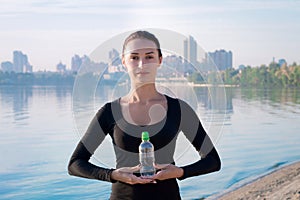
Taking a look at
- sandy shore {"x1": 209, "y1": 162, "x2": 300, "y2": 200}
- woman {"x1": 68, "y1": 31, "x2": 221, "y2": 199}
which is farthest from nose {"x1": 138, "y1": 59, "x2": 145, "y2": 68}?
sandy shore {"x1": 209, "y1": 162, "x2": 300, "y2": 200}

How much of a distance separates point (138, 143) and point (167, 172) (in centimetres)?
15

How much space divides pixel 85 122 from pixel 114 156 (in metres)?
0.22

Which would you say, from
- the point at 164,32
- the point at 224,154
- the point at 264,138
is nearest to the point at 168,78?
the point at 164,32

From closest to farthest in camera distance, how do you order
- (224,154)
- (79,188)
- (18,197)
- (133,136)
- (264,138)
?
(133,136), (18,197), (79,188), (224,154), (264,138)

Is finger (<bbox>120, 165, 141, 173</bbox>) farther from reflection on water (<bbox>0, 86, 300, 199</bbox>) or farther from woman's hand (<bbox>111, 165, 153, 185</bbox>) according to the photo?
reflection on water (<bbox>0, 86, 300, 199</bbox>)

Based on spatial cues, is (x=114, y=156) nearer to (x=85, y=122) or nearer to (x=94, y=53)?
(x=85, y=122)

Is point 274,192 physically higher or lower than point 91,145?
lower

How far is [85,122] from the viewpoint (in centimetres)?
230

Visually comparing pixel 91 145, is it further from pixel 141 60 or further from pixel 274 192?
pixel 274 192

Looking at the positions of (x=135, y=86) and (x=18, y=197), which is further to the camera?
(x=18, y=197)

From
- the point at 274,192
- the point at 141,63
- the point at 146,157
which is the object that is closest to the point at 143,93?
the point at 141,63

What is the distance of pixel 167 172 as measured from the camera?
2045 millimetres

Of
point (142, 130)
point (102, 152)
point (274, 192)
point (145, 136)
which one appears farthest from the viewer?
point (274, 192)

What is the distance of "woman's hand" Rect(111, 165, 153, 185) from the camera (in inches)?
79.1
